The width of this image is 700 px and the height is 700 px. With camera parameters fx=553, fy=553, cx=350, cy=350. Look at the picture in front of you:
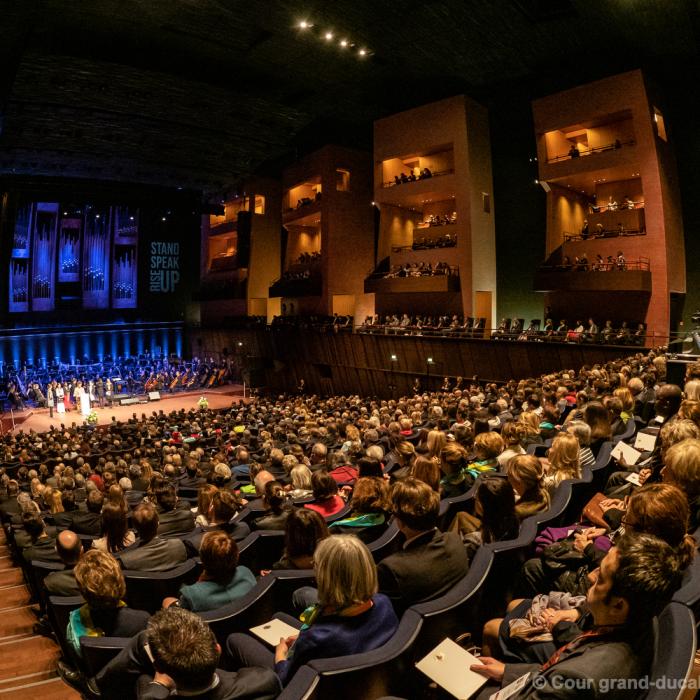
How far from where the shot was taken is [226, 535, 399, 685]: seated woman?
2160mm

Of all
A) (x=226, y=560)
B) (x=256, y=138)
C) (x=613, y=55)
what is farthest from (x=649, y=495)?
(x=256, y=138)

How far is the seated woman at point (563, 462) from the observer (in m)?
4.14

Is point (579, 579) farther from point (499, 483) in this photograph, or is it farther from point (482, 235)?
point (482, 235)

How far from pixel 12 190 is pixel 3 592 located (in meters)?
20.2

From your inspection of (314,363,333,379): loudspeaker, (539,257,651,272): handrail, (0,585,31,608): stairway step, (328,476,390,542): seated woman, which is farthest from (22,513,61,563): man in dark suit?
(314,363,333,379): loudspeaker

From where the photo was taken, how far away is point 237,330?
28.2 meters

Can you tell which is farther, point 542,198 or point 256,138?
point 256,138

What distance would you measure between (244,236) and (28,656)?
1077 inches

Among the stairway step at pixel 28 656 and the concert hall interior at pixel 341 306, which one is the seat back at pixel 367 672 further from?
the stairway step at pixel 28 656

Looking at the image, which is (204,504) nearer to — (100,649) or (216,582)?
(216,582)

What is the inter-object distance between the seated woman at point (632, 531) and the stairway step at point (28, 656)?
10.3 ft

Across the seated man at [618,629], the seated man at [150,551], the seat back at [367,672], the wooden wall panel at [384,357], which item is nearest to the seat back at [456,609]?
the seat back at [367,672]

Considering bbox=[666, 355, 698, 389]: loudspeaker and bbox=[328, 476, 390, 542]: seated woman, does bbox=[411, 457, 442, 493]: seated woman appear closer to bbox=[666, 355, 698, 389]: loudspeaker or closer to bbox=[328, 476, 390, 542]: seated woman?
bbox=[328, 476, 390, 542]: seated woman

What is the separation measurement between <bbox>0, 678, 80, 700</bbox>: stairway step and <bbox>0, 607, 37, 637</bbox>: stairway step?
1185 millimetres
